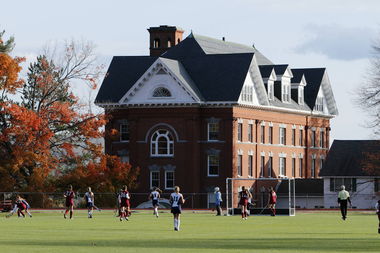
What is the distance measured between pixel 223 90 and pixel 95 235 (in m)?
59.5

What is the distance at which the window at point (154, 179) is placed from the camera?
4028 inches

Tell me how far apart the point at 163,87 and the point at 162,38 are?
16169 millimetres

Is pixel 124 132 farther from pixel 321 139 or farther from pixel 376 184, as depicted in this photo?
pixel 321 139

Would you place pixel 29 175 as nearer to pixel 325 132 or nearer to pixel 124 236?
pixel 325 132

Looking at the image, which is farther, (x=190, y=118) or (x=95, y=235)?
(x=190, y=118)

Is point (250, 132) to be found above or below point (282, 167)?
above

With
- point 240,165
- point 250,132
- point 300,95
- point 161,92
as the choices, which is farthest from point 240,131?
point 300,95

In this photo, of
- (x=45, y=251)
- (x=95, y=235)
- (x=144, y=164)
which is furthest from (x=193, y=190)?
(x=45, y=251)

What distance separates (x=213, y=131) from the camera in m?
102

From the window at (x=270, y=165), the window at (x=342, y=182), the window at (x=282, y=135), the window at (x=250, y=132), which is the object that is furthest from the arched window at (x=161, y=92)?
the window at (x=342, y=182)

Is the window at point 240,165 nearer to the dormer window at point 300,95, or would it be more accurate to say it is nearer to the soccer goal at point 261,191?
the soccer goal at point 261,191

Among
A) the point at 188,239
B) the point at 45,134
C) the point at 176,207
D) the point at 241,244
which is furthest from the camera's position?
the point at 45,134

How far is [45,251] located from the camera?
3275 centimetres

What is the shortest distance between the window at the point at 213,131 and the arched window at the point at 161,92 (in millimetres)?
4290
